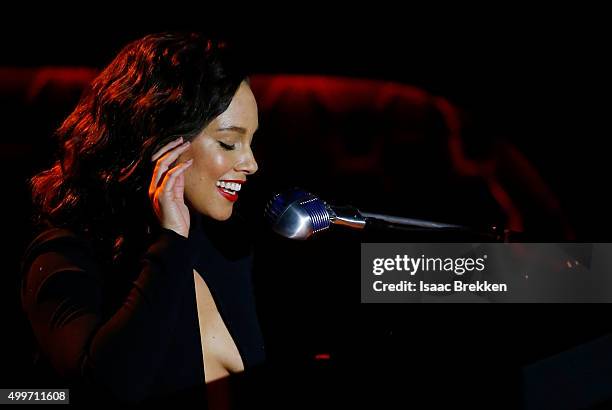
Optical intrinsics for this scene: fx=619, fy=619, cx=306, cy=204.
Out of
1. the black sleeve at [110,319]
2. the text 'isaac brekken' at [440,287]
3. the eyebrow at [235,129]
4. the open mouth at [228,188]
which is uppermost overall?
the eyebrow at [235,129]

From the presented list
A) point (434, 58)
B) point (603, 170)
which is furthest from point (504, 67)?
point (603, 170)

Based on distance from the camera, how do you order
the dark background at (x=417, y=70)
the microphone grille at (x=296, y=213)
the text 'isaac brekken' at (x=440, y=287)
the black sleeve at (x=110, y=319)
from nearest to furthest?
the black sleeve at (x=110, y=319), the microphone grille at (x=296, y=213), the text 'isaac brekken' at (x=440, y=287), the dark background at (x=417, y=70)

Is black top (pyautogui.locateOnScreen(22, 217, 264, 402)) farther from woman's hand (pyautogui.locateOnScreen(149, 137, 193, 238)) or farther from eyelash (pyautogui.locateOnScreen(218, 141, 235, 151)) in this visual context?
eyelash (pyautogui.locateOnScreen(218, 141, 235, 151))

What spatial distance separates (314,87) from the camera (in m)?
3.74

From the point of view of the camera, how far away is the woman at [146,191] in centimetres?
147

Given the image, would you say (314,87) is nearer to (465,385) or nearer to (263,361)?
(263,361)

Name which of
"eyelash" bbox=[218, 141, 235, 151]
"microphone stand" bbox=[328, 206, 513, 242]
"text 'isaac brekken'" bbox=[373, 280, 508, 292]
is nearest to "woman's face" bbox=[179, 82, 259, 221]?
"eyelash" bbox=[218, 141, 235, 151]

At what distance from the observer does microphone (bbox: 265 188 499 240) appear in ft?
4.78

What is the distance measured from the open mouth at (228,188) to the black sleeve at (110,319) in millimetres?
281

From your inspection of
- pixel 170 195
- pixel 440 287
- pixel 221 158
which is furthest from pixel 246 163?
pixel 440 287

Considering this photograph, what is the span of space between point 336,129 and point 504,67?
1.23 metres

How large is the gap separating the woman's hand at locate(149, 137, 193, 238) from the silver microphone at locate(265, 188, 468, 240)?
0.72 ft

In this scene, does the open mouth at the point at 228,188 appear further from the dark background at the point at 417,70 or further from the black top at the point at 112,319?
the dark background at the point at 417,70

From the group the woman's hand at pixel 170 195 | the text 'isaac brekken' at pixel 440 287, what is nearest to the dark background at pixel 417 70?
the text 'isaac brekken' at pixel 440 287
